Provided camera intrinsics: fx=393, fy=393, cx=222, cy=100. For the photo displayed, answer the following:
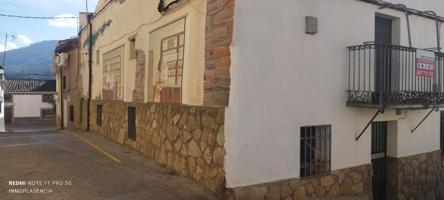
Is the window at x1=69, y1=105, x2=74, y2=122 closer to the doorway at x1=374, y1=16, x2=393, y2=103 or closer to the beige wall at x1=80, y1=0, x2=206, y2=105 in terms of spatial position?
the beige wall at x1=80, y1=0, x2=206, y2=105

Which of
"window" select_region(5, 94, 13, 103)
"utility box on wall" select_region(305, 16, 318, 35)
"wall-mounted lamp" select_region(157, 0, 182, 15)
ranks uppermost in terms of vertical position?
"wall-mounted lamp" select_region(157, 0, 182, 15)

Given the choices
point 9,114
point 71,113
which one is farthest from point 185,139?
point 9,114

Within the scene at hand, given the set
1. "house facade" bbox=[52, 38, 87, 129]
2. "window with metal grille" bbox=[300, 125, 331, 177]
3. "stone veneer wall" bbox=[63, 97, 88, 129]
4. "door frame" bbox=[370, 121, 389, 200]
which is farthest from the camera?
"house facade" bbox=[52, 38, 87, 129]

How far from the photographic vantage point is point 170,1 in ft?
27.0

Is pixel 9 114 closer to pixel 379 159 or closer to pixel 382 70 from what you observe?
pixel 379 159

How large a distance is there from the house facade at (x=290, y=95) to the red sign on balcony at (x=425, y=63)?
0.08 feet

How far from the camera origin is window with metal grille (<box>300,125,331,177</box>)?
7.17 metres

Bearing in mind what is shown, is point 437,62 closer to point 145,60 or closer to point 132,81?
point 145,60

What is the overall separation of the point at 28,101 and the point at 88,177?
1844 inches

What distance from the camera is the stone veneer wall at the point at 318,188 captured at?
634cm

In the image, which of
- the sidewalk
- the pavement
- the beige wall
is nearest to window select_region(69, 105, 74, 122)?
the beige wall

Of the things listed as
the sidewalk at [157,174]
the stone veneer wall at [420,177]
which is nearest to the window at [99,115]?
the sidewalk at [157,174]

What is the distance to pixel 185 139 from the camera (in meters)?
7.57

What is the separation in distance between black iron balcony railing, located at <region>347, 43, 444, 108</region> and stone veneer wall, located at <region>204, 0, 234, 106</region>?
2.86 meters
